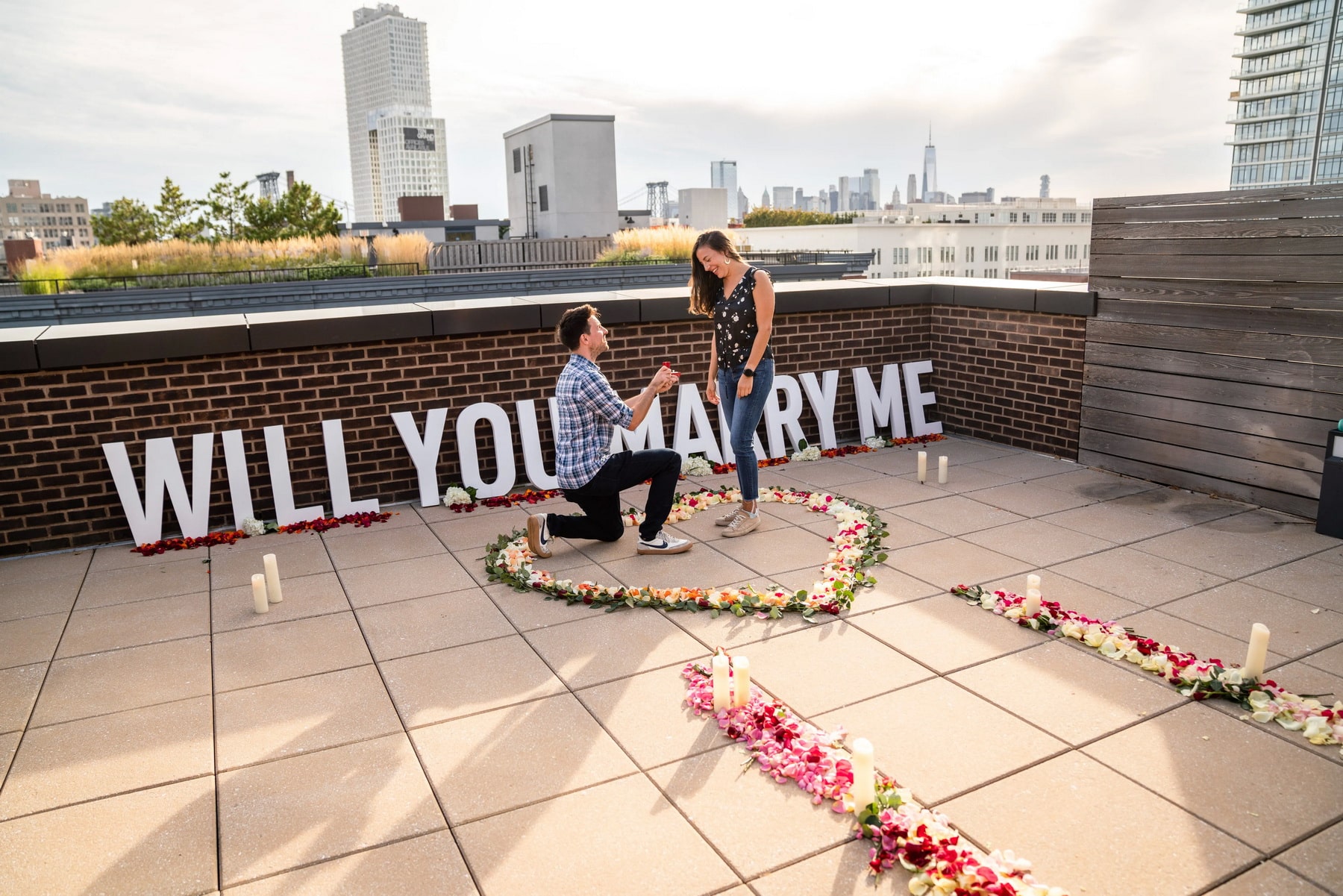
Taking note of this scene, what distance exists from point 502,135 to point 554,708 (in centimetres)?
3661

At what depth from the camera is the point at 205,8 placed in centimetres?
7325

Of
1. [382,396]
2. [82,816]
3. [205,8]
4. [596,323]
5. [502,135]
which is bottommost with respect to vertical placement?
[82,816]

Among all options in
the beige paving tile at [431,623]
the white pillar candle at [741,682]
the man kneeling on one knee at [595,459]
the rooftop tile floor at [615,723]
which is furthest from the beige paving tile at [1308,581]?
the beige paving tile at [431,623]

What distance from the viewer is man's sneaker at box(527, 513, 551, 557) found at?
601 centimetres

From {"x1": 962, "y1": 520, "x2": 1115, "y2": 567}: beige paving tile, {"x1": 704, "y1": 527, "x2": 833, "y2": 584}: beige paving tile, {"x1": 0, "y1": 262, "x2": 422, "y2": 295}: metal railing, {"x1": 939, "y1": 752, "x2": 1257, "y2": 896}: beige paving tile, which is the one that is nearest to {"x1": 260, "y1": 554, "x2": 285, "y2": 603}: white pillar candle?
{"x1": 704, "y1": 527, "x2": 833, "y2": 584}: beige paving tile

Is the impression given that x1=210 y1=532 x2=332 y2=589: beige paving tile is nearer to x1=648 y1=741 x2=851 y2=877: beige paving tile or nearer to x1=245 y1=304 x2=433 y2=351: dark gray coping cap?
x1=245 y1=304 x2=433 y2=351: dark gray coping cap

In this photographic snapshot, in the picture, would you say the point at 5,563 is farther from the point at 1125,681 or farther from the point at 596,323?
the point at 1125,681

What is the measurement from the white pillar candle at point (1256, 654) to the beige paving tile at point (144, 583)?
579cm

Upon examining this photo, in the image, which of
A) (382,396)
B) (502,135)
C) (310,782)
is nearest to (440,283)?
(382,396)

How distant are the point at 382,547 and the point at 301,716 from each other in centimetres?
251

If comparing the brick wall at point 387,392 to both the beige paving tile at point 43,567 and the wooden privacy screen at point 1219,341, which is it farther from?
the wooden privacy screen at point 1219,341

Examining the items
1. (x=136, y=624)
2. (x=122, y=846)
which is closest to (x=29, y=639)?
(x=136, y=624)

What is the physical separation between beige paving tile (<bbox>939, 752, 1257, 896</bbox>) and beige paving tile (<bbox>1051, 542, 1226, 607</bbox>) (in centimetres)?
203

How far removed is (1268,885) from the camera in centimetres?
284
